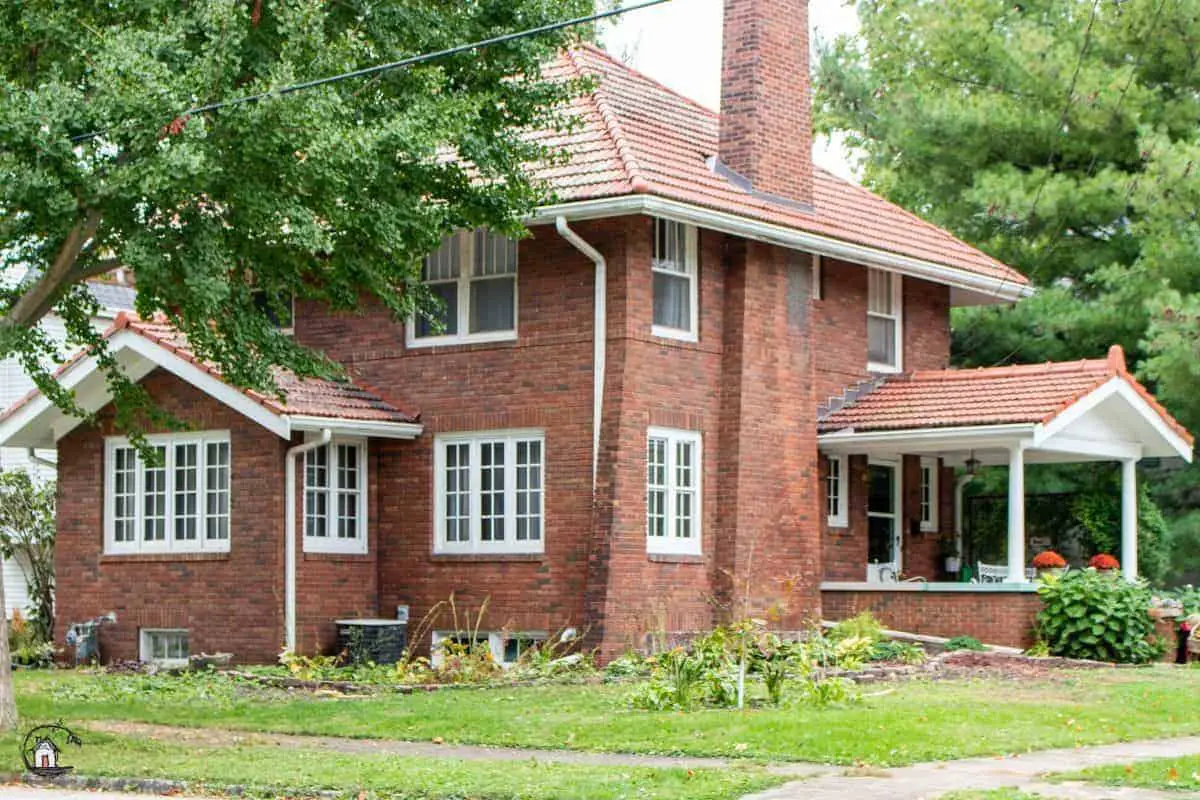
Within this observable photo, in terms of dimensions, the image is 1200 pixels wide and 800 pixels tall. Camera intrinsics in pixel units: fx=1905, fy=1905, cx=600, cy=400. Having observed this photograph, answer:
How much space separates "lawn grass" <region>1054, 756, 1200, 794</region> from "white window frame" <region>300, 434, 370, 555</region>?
39.8ft

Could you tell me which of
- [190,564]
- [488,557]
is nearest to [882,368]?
[488,557]

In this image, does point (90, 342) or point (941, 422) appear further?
point (941, 422)

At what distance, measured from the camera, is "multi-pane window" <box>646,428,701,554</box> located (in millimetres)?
22656

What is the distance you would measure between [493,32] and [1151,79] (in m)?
17.5

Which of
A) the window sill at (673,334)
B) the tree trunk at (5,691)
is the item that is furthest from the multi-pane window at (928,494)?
the tree trunk at (5,691)

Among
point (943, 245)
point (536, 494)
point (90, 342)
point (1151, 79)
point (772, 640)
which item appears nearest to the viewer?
point (772, 640)

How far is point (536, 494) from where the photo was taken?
2292 centimetres

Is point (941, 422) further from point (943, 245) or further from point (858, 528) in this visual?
point (943, 245)

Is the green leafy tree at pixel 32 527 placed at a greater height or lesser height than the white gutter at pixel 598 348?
lesser

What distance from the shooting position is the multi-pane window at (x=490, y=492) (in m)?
22.9

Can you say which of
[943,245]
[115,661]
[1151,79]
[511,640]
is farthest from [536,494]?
[1151,79]

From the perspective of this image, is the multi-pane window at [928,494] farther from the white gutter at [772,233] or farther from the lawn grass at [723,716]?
the lawn grass at [723,716]

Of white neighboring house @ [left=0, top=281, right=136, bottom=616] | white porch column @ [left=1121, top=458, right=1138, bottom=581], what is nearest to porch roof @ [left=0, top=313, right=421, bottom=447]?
white neighboring house @ [left=0, top=281, right=136, bottom=616]

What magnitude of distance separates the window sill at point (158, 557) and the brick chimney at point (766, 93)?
8047 millimetres
